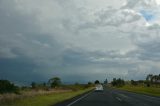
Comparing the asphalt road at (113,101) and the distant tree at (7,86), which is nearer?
the asphalt road at (113,101)

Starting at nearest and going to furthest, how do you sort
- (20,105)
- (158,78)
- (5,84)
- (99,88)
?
1. (20,105)
2. (5,84)
3. (99,88)
4. (158,78)

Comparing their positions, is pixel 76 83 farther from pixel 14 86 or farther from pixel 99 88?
pixel 14 86

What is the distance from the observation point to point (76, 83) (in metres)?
172

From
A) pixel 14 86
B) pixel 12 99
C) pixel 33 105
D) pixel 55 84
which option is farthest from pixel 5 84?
pixel 55 84

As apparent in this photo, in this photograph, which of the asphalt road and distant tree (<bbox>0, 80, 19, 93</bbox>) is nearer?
the asphalt road

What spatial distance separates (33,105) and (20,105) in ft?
4.75

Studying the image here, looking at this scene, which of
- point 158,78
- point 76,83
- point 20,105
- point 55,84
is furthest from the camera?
point 158,78

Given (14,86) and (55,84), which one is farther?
(55,84)

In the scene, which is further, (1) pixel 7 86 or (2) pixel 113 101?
(1) pixel 7 86

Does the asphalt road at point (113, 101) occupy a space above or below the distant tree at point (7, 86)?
below

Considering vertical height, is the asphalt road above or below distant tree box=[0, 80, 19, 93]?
below

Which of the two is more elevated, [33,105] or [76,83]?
[76,83]

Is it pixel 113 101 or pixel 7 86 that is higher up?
pixel 7 86

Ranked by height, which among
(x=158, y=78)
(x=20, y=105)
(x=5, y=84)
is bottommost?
(x=20, y=105)
